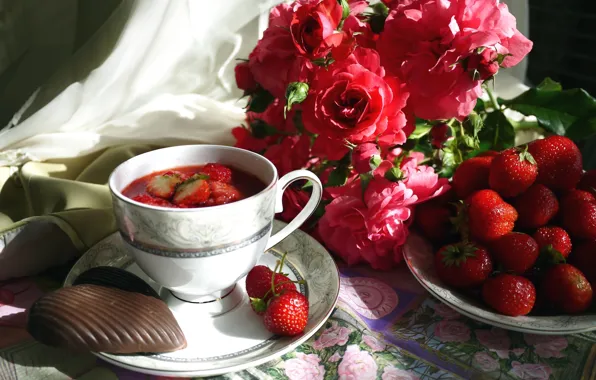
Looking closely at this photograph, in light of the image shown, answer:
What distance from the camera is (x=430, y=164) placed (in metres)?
Result: 0.88

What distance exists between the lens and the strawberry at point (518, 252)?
0.68 meters

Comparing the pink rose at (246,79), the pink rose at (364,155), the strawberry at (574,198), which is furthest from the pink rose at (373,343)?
the pink rose at (246,79)

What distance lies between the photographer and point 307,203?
736 millimetres

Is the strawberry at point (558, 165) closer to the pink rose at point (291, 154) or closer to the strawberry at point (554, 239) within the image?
the strawberry at point (554, 239)

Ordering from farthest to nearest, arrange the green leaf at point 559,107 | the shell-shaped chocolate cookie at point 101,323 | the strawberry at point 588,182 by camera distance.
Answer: the green leaf at point 559,107
the strawberry at point 588,182
the shell-shaped chocolate cookie at point 101,323

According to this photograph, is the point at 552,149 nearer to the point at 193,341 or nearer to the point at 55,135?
the point at 193,341

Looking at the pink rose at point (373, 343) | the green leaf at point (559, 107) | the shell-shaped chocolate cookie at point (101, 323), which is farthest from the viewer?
the green leaf at point (559, 107)

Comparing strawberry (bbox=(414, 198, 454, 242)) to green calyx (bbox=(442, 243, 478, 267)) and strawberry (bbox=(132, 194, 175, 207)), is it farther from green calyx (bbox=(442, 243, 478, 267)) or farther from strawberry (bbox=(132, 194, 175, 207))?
strawberry (bbox=(132, 194, 175, 207))

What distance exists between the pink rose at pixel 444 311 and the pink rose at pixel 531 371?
10cm

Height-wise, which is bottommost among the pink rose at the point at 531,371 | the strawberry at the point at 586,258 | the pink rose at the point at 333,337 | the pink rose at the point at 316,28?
the pink rose at the point at 531,371

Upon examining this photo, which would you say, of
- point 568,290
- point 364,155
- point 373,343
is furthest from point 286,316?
point 568,290

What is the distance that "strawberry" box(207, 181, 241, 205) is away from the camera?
2.08 ft

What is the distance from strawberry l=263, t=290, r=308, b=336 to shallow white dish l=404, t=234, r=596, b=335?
0.59ft

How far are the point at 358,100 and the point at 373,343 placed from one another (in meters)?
0.31
